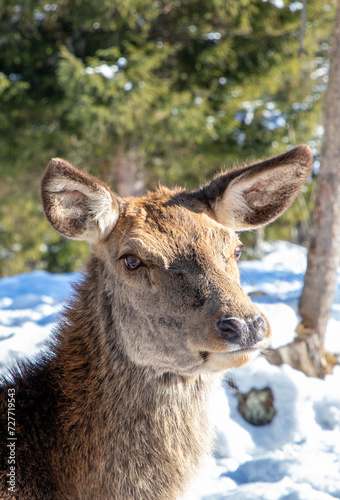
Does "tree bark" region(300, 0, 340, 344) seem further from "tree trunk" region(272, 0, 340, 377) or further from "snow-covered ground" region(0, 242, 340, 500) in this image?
"snow-covered ground" region(0, 242, 340, 500)

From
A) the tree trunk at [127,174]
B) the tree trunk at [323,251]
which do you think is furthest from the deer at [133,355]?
the tree trunk at [127,174]

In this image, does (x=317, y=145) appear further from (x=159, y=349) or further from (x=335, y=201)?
(x=159, y=349)

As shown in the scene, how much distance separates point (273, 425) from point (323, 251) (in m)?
2.22

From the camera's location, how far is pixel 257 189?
328 centimetres

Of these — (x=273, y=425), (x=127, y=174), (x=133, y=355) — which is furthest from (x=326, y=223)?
(x=127, y=174)

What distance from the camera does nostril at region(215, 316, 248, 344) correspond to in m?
2.31

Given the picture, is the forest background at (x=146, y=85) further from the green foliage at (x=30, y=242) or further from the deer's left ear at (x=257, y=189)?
the deer's left ear at (x=257, y=189)

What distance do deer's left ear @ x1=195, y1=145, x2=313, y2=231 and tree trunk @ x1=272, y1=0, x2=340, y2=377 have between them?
8.28 ft

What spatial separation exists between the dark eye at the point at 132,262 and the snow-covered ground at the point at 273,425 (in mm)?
801

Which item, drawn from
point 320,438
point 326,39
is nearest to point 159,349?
point 320,438

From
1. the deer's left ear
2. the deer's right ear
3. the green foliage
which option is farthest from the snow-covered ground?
the green foliage

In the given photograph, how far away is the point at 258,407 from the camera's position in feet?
16.5

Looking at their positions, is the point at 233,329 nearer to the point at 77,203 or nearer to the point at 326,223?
the point at 77,203

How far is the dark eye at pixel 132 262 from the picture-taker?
111 inches
